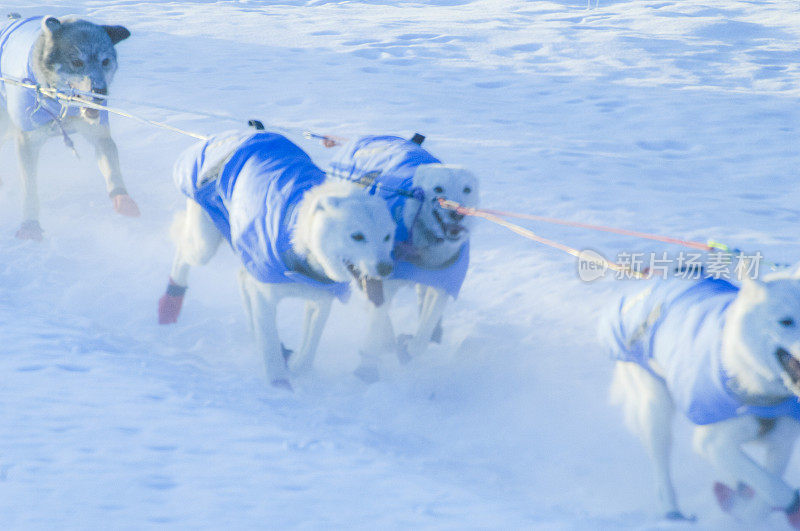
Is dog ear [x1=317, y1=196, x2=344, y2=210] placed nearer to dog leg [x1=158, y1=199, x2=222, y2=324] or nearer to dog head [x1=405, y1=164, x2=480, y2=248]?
dog head [x1=405, y1=164, x2=480, y2=248]

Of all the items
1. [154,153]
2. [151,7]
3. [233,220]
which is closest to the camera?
[233,220]

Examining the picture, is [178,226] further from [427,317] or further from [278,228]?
[427,317]

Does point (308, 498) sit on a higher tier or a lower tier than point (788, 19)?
lower

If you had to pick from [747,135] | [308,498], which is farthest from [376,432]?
[747,135]

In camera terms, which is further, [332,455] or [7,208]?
[7,208]

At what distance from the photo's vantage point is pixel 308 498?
300cm

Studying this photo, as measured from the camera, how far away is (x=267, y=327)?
4172 mm

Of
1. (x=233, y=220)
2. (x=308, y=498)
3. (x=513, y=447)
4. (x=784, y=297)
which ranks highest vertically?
(x=784, y=297)

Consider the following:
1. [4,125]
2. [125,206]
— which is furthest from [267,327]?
[4,125]

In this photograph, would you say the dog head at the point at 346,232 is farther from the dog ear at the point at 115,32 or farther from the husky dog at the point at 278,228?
the dog ear at the point at 115,32

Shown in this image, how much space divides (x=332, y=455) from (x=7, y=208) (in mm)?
4251

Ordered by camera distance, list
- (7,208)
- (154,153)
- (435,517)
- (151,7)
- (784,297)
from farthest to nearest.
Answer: (151,7) < (154,153) < (7,208) < (435,517) < (784,297)

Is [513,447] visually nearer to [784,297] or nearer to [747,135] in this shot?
[784,297]

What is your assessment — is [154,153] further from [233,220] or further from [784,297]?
[784,297]
